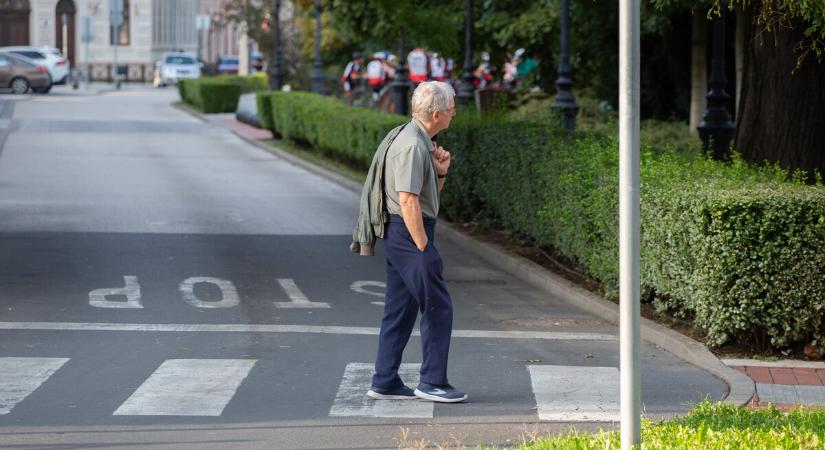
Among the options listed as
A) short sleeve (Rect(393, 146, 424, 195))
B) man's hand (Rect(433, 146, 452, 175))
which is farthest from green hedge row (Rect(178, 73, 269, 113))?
short sleeve (Rect(393, 146, 424, 195))

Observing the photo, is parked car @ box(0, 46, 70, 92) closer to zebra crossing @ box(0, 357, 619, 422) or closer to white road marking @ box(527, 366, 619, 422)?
zebra crossing @ box(0, 357, 619, 422)

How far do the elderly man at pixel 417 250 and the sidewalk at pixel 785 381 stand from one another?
1790 millimetres

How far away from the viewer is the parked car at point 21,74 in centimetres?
5388

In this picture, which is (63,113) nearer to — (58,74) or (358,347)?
(58,74)

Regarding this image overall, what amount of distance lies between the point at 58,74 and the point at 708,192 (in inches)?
2059

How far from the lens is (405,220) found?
7.68 m

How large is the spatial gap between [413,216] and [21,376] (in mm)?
2613

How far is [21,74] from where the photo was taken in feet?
178

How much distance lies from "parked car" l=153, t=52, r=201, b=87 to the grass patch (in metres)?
65.5

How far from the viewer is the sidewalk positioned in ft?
27.0

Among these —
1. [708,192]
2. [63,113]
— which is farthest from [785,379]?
[63,113]

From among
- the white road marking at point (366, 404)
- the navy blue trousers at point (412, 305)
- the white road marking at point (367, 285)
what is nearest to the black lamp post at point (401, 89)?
the white road marking at point (367, 285)

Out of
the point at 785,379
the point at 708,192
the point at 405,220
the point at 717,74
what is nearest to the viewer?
the point at 405,220

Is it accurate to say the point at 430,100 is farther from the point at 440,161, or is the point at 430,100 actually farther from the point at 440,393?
the point at 440,393
